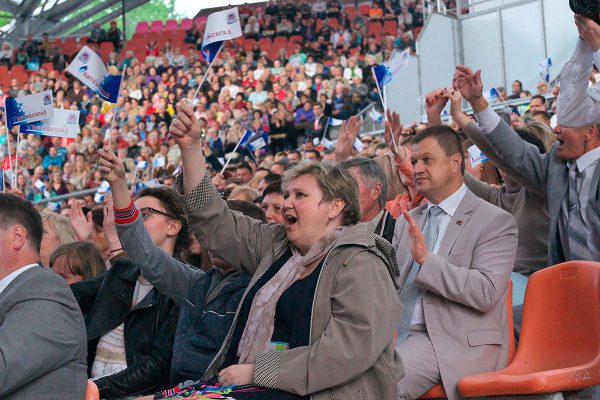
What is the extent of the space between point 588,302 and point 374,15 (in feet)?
58.1

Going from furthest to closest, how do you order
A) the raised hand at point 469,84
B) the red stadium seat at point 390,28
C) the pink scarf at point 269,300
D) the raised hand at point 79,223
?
1. the red stadium seat at point 390,28
2. the raised hand at point 79,223
3. the raised hand at point 469,84
4. the pink scarf at point 269,300

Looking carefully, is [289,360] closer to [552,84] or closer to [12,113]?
[12,113]

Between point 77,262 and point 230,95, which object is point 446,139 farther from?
point 230,95

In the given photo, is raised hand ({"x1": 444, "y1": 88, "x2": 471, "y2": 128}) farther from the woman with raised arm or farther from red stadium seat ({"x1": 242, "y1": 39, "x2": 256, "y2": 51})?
red stadium seat ({"x1": 242, "y1": 39, "x2": 256, "y2": 51})

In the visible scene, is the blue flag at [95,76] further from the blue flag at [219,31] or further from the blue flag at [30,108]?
the blue flag at [219,31]

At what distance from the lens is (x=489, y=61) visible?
14570 mm

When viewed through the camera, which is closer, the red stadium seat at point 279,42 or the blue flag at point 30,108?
the blue flag at point 30,108

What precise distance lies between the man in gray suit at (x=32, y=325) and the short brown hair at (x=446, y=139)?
6.11 feet

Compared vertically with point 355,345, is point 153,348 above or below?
below

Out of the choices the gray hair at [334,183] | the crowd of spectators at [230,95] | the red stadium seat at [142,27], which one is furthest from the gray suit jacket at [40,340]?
the red stadium seat at [142,27]

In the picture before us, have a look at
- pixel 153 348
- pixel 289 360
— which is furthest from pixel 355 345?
pixel 153 348

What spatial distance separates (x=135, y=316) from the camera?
4.10 metres

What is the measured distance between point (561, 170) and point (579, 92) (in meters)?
0.47

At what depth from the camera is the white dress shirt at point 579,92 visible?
374cm
